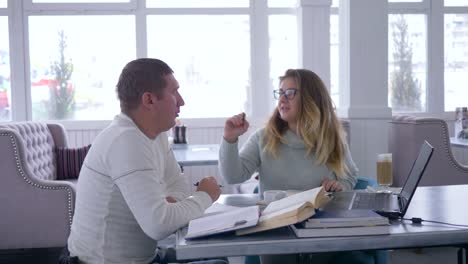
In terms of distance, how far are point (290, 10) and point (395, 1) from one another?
1.30 m

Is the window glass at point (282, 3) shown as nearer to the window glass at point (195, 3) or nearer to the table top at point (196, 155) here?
the window glass at point (195, 3)

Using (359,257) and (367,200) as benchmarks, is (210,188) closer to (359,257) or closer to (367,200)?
(367,200)

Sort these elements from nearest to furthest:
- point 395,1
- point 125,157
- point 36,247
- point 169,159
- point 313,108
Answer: point 125,157
point 169,159
point 313,108
point 36,247
point 395,1

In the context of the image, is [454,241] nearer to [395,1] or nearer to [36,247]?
[36,247]

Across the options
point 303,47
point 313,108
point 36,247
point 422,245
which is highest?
point 303,47

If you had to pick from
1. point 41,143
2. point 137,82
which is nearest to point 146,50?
point 41,143

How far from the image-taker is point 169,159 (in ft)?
6.31

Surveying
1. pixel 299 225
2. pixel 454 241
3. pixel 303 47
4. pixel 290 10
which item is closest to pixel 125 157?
pixel 299 225

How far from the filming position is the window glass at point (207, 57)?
6.32 metres

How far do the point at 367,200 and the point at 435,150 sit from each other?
237 centimetres

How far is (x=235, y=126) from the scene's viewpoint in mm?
2074

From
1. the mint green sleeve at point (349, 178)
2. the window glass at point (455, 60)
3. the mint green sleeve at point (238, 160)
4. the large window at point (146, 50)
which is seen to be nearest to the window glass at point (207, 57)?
the large window at point (146, 50)

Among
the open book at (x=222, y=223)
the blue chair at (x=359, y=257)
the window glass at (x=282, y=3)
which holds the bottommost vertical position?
the blue chair at (x=359, y=257)

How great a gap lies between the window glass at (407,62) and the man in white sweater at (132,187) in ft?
18.1
